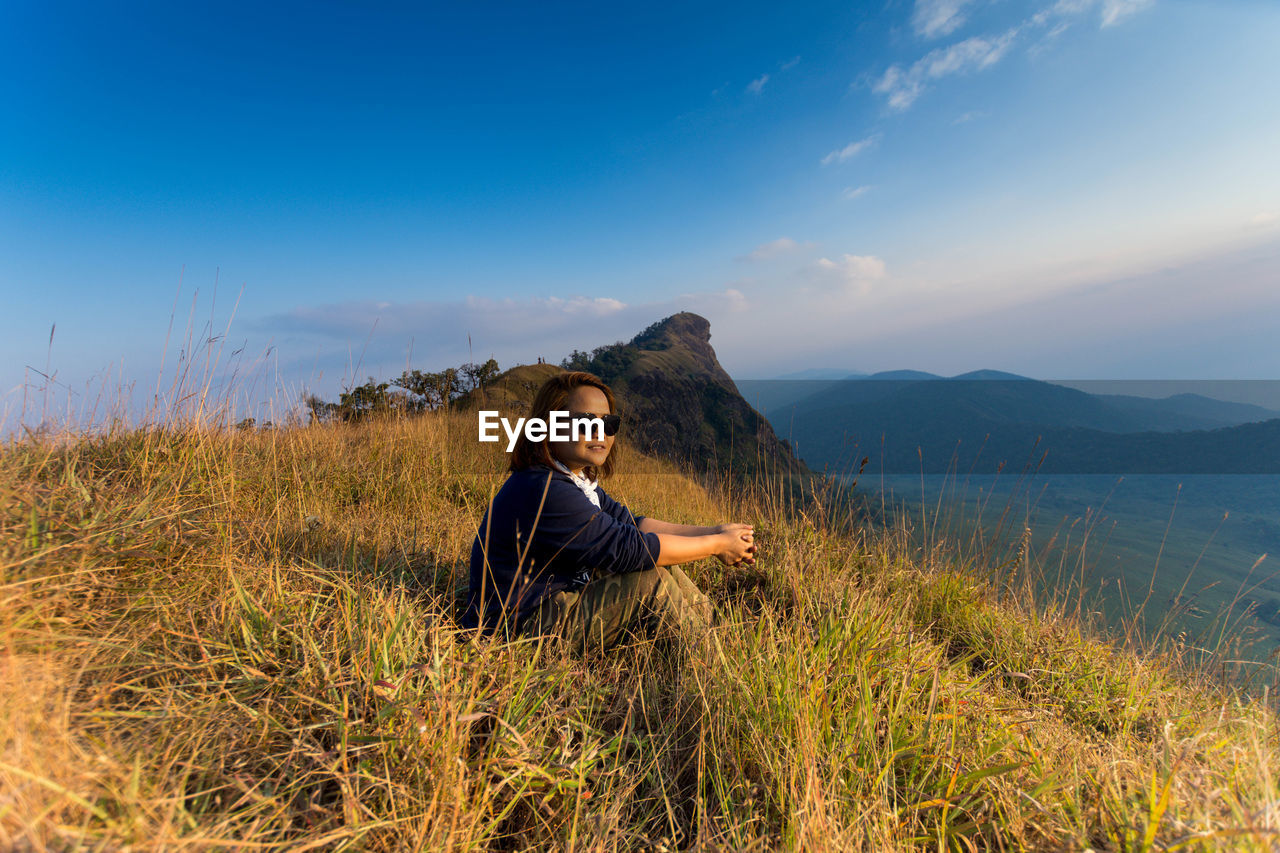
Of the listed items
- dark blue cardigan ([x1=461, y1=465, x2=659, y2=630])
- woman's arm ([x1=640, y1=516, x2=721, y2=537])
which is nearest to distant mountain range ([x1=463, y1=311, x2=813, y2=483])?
woman's arm ([x1=640, y1=516, x2=721, y2=537])

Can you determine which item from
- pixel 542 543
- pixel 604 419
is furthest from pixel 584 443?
pixel 542 543

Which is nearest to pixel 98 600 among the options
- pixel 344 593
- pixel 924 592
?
pixel 344 593

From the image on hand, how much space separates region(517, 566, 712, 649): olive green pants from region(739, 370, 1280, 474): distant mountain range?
37572 mm

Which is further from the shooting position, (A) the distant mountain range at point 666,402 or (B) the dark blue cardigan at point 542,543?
(A) the distant mountain range at point 666,402

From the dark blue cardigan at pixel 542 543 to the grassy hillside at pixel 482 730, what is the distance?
214 mm

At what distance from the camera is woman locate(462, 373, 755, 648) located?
75.9 inches

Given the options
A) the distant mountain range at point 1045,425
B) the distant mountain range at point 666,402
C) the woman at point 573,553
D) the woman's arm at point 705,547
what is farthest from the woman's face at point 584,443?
the distant mountain range at point 1045,425

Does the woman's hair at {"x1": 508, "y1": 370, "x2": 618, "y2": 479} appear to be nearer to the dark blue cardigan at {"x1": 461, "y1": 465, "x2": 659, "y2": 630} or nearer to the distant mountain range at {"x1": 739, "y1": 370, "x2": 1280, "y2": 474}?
the dark blue cardigan at {"x1": 461, "y1": 465, "x2": 659, "y2": 630}

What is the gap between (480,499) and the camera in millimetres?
4246

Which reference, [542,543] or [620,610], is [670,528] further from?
[542,543]

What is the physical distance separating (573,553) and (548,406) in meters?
0.74

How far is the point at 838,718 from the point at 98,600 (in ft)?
8.30

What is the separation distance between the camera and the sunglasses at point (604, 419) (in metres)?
2.22

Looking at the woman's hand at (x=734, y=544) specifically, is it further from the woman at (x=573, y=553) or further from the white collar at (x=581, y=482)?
the white collar at (x=581, y=482)
